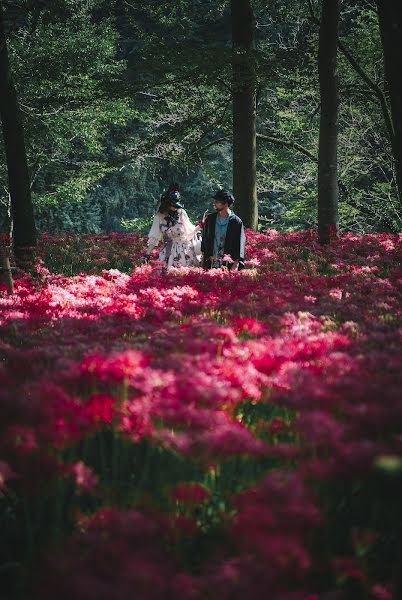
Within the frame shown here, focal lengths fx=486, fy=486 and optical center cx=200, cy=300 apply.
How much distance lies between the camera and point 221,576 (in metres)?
1.41

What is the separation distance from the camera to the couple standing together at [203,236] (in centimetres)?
720

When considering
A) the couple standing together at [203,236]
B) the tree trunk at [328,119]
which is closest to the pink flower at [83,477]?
the couple standing together at [203,236]

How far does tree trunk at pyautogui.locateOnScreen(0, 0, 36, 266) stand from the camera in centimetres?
941

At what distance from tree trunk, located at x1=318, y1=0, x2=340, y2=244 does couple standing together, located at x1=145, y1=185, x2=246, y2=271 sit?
13.5ft

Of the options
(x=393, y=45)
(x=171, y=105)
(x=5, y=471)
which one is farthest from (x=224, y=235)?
(x=171, y=105)

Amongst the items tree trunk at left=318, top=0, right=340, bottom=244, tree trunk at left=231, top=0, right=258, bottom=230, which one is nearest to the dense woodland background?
tree trunk at left=231, top=0, right=258, bottom=230

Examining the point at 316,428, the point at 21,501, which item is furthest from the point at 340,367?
the point at 21,501

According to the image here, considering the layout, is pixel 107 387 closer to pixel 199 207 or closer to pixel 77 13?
pixel 77 13

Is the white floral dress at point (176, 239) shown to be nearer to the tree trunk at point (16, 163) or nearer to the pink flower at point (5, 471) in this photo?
the tree trunk at point (16, 163)

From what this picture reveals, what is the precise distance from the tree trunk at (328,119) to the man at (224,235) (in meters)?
4.51

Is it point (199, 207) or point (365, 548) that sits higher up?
point (199, 207)

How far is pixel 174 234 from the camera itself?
8.01 metres

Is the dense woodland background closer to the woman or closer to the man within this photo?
the woman

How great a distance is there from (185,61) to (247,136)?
94.2 inches
